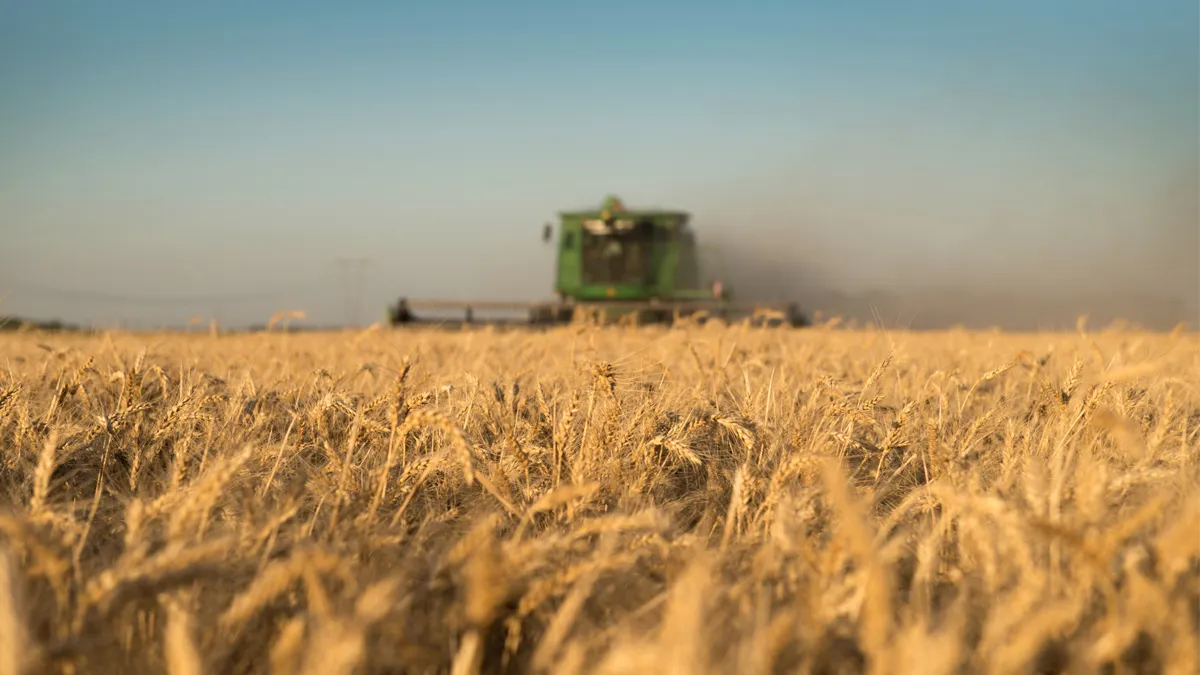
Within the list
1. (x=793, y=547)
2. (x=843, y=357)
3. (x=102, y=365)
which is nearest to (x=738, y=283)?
(x=843, y=357)

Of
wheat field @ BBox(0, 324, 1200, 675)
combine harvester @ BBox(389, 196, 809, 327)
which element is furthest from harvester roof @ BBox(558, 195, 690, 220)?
wheat field @ BBox(0, 324, 1200, 675)

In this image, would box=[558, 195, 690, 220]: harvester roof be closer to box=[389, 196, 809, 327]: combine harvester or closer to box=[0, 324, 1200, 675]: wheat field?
box=[389, 196, 809, 327]: combine harvester

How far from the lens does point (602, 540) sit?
3.78ft

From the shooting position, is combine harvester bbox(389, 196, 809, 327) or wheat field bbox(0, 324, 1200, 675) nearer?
wheat field bbox(0, 324, 1200, 675)

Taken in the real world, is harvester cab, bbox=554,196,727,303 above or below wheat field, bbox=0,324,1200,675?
above

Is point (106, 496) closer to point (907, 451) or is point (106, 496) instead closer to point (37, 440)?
point (37, 440)

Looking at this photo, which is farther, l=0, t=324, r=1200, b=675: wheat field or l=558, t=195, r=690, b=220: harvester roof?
l=558, t=195, r=690, b=220: harvester roof

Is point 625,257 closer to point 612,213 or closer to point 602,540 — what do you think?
point 612,213

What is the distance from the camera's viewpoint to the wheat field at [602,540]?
0.84 metres

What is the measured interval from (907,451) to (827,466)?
3.96 ft

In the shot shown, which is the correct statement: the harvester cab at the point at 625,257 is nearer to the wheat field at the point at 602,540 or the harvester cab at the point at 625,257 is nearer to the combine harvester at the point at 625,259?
the combine harvester at the point at 625,259

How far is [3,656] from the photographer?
2.32 feet

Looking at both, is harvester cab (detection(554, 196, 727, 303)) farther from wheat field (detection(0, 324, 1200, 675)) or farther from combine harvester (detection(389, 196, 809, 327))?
wheat field (detection(0, 324, 1200, 675))

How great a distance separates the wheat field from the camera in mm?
837
